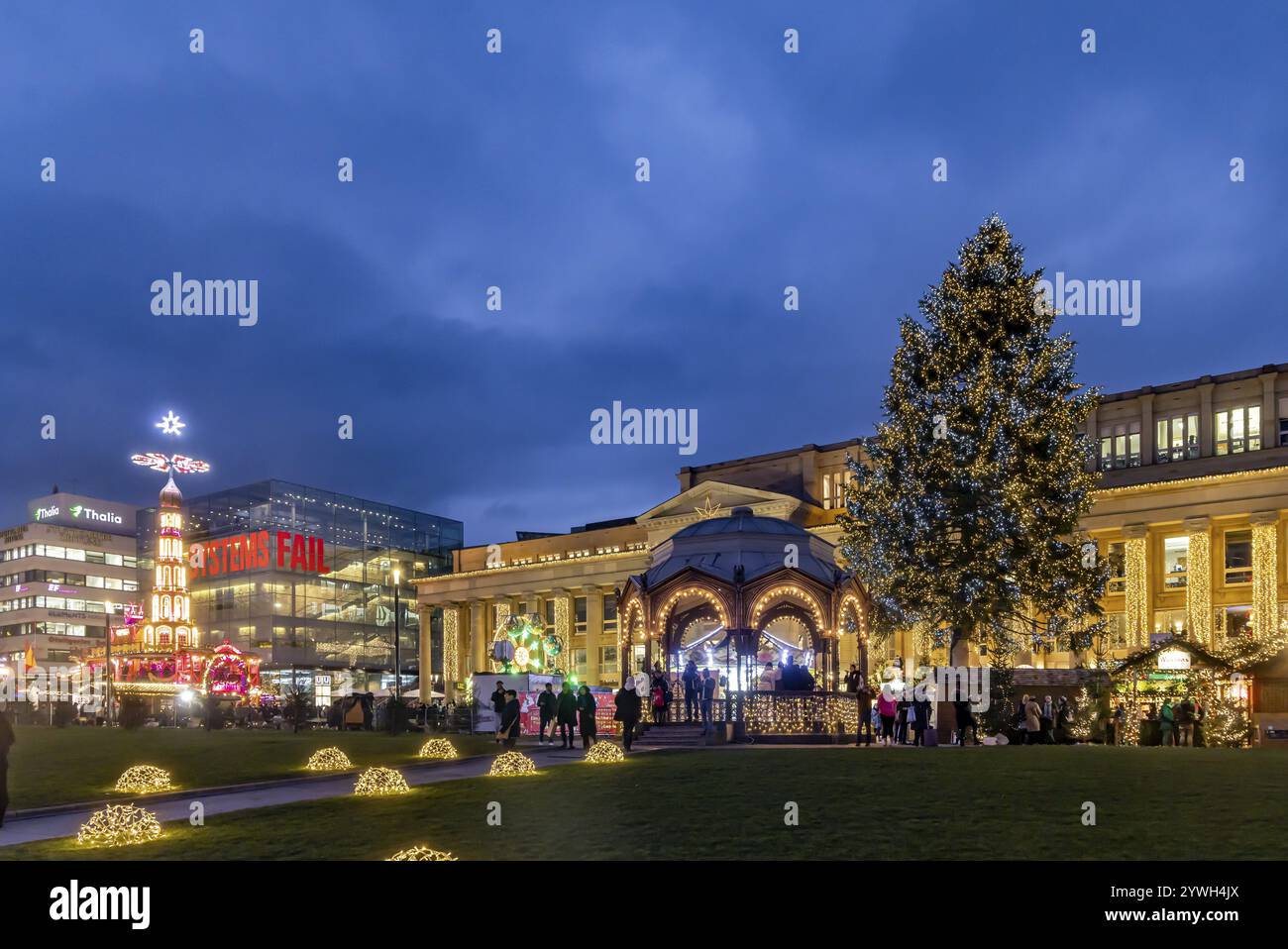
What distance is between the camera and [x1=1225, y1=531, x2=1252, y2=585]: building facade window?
66.1 m

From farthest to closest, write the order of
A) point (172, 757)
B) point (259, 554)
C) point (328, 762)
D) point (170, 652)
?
point (259, 554) < point (170, 652) < point (172, 757) < point (328, 762)

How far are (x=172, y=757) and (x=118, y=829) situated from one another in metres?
16.1

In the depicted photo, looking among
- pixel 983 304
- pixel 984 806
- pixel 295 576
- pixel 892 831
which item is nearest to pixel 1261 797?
pixel 984 806

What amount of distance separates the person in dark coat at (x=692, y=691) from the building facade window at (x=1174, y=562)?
144ft

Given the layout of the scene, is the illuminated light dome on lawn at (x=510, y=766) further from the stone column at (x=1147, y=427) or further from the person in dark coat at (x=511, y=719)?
the stone column at (x=1147, y=427)

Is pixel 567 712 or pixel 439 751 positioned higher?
pixel 567 712

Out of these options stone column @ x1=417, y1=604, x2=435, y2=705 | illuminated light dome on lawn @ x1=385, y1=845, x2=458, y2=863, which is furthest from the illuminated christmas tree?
stone column @ x1=417, y1=604, x2=435, y2=705

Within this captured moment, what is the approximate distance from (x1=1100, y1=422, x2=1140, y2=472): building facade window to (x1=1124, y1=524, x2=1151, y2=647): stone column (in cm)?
461

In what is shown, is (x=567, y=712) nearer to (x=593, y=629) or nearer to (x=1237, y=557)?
(x=1237, y=557)

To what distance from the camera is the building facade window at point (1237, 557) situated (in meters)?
66.1

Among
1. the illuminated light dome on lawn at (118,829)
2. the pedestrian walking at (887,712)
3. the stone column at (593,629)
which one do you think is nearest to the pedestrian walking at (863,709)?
the pedestrian walking at (887,712)

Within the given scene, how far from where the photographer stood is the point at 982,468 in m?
38.2

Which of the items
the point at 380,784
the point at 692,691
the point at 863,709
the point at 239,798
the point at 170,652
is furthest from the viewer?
the point at 170,652
